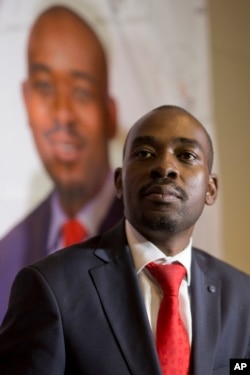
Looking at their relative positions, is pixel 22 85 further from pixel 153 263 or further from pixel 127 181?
pixel 153 263

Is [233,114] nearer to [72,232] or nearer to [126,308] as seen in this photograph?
[72,232]

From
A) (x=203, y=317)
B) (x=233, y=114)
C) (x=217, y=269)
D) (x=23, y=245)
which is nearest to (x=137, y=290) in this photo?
(x=203, y=317)

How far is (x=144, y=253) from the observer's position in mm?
1001

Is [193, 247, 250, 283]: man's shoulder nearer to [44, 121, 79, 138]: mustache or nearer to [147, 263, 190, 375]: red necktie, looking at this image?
[147, 263, 190, 375]: red necktie

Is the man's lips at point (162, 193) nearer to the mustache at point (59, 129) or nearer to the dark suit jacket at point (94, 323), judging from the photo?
the dark suit jacket at point (94, 323)

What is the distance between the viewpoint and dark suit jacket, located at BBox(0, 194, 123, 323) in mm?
1318

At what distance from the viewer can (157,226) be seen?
961mm

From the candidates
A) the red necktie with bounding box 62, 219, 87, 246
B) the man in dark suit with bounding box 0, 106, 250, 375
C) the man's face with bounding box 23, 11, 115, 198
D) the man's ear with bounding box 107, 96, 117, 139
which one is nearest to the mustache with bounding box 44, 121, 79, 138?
the man's face with bounding box 23, 11, 115, 198

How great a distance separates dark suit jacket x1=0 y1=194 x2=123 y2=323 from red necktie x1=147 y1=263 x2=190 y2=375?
0.47 meters

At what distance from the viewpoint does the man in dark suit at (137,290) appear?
88cm

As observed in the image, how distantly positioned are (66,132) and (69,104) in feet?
0.26

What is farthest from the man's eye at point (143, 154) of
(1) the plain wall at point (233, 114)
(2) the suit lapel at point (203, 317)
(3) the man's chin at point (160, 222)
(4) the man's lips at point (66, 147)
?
(1) the plain wall at point (233, 114)

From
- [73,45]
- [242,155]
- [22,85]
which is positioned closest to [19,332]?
[22,85]

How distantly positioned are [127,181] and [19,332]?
0.34 meters
